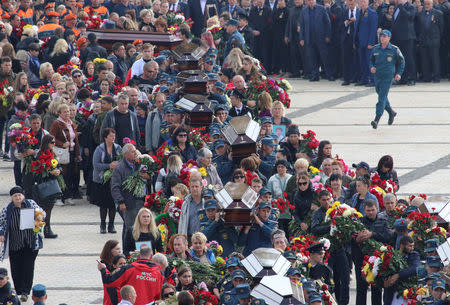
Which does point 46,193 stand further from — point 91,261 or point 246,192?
point 246,192

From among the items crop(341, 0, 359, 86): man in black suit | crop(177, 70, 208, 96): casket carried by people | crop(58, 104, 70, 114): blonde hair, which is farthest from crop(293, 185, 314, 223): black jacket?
crop(341, 0, 359, 86): man in black suit

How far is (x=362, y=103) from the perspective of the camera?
27953 millimetres

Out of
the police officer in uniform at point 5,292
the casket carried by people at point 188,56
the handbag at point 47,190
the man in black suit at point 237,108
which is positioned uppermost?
the casket carried by people at point 188,56

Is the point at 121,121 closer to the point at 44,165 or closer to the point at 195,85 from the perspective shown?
the point at 195,85

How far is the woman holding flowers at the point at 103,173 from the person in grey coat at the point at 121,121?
0.67 meters

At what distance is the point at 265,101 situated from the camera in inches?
819

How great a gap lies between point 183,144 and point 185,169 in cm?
129

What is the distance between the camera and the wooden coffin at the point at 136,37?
25438 millimetres

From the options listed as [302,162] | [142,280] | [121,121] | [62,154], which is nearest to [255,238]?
[142,280]

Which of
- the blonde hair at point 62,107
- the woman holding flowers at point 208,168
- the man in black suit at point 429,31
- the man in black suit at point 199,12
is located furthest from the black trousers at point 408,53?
the woman holding flowers at point 208,168

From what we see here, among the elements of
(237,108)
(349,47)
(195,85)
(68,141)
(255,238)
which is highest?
(195,85)

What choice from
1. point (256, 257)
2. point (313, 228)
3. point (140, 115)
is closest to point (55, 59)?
point (140, 115)

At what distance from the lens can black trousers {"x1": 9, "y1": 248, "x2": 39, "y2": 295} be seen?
15.3 metres

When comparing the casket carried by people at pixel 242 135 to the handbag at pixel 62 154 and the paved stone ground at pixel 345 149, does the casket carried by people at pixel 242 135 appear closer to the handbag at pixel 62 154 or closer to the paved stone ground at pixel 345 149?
the paved stone ground at pixel 345 149
